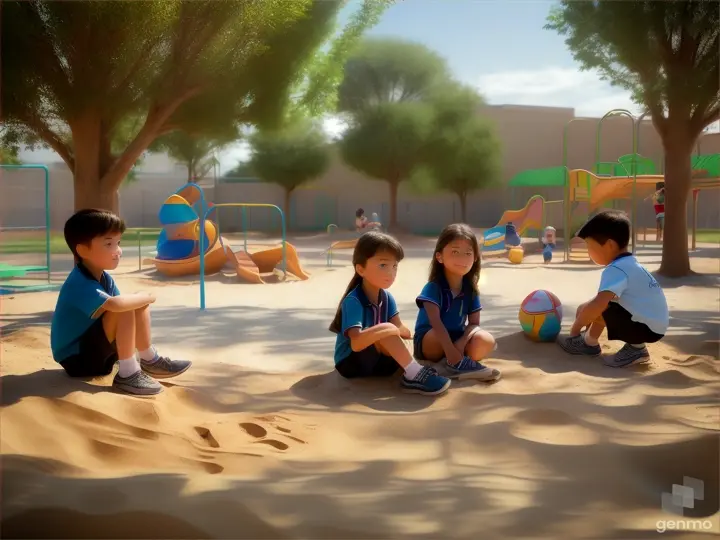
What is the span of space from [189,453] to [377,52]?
28206 millimetres

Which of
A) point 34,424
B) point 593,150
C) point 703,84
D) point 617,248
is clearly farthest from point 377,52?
point 34,424

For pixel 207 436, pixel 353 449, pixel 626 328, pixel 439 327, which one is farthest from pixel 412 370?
pixel 626 328

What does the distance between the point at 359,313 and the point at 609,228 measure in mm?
1804

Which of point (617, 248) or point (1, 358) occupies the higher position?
point (617, 248)

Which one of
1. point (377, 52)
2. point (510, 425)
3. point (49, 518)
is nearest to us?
point (49, 518)

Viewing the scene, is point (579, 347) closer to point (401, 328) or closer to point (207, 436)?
point (401, 328)

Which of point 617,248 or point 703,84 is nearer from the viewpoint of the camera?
point 617,248

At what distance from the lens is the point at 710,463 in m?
2.78

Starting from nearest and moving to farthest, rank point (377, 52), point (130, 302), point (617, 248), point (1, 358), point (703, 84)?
point (130, 302) → point (1, 358) → point (617, 248) → point (703, 84) → point (377, 52)

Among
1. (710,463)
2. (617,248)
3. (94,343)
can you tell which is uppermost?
(617,248)

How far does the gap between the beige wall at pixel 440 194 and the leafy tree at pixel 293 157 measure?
145 cm

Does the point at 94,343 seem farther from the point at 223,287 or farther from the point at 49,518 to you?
the point at 223,287

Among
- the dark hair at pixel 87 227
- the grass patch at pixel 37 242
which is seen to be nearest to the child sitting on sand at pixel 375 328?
the dark hair at pixel 87 227

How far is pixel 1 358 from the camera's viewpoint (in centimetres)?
411
